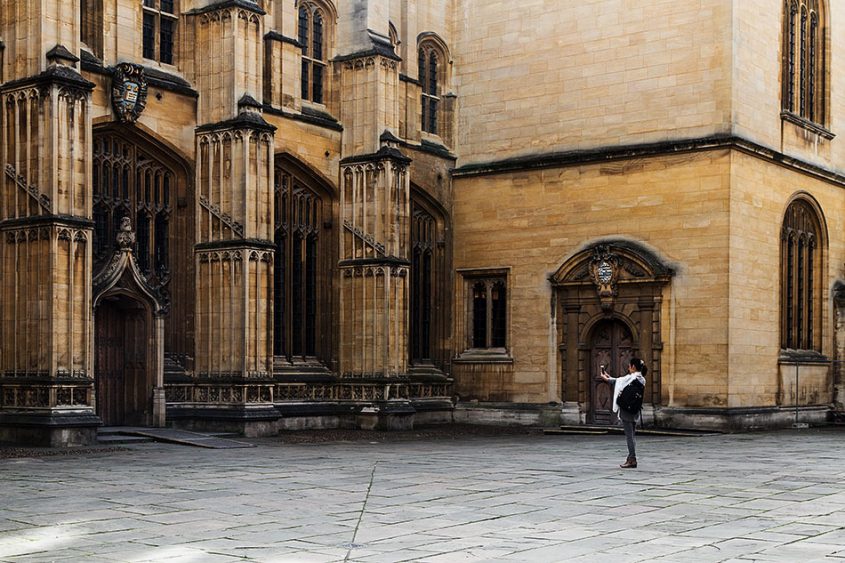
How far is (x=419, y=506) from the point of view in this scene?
12500mm

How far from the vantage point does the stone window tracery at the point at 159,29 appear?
24203 millimetres

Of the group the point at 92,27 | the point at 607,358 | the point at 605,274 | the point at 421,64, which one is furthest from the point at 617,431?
the point at 92,27

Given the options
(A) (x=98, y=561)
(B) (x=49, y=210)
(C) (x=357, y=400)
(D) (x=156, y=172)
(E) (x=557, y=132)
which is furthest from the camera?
(E) (x=557, y=132)

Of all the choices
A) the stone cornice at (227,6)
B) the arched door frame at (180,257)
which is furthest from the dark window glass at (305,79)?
the arched door frame at (180,257)

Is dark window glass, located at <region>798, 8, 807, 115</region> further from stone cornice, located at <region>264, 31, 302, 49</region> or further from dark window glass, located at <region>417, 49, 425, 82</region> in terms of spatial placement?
stone cornice, located at <region>264, 31, 302, 49</region>

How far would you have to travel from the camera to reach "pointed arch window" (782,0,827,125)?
29.2 metres

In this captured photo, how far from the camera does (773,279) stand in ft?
91.1

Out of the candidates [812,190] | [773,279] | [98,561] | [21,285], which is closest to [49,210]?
[21,285]

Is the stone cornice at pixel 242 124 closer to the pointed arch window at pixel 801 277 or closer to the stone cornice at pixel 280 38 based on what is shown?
the stone cornice at pixel 280 38

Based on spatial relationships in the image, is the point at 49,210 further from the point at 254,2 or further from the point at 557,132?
the point at 557,132

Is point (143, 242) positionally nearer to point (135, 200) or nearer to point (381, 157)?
point (135, 200)

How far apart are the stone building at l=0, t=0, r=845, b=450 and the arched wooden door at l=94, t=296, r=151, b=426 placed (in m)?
0.05

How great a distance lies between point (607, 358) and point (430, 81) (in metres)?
8.50

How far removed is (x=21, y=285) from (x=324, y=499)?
9701 mm
